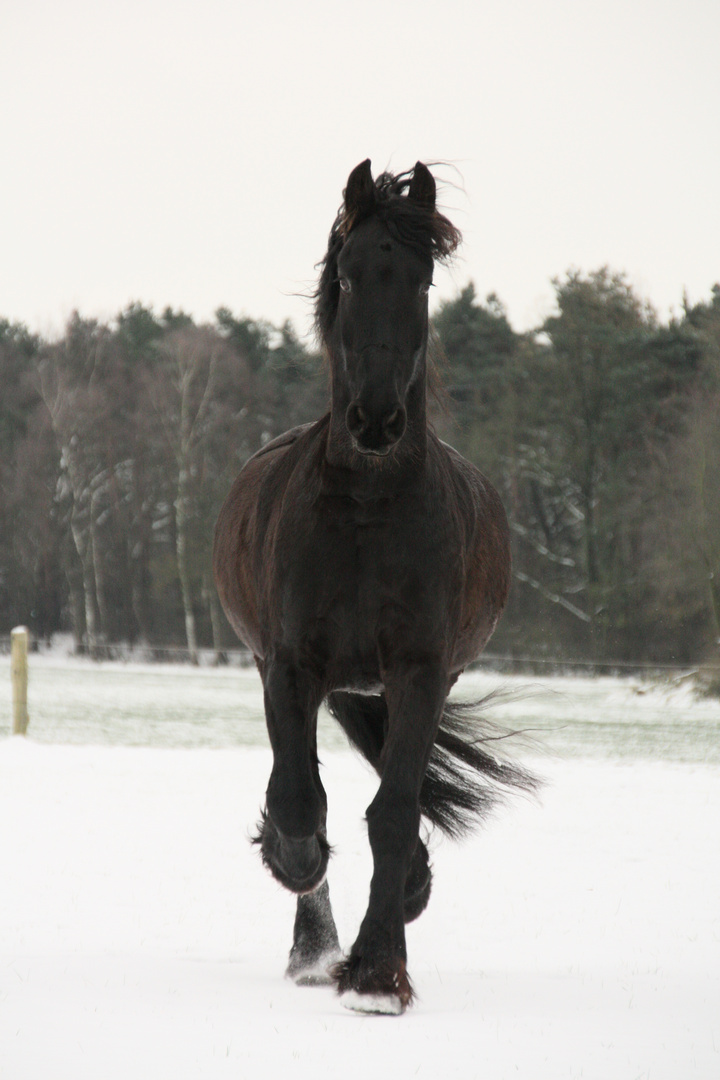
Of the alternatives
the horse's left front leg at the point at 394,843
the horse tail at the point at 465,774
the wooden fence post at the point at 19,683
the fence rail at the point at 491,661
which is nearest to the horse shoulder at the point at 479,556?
the horse tail at the point at 465,774

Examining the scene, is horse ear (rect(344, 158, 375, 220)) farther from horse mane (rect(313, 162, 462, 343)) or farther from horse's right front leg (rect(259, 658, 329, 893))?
horse's right front leg (rect(259, 658, 329, 893))

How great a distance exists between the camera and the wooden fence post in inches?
470

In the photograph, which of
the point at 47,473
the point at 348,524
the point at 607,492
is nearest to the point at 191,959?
the point at 348,524

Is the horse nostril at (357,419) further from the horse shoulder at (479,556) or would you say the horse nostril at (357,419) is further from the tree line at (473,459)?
the tree line at (473,459)

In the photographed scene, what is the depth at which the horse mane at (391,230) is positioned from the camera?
12.0ft

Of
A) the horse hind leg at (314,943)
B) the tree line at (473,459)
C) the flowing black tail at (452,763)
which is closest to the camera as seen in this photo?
the horse hind leg at (314,943)

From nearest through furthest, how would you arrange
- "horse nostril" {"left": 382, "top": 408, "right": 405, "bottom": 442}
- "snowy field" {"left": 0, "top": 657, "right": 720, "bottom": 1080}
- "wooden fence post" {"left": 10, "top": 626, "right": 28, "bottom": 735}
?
"snowy field" {"left": 0, "top": 657, "right": 720, "bottom": 1080} < "horse nostril" {"left": 382, "top": 408, "right": 405, "bottom": 442} < "wooden fence post" {"left": 10, "top": 626, "right": 28, "bottom": 735}

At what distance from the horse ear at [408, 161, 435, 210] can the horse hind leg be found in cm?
264

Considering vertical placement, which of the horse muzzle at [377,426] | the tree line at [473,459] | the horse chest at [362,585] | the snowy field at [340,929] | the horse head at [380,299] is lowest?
the snowy field at [340,929]

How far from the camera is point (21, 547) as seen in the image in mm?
37562

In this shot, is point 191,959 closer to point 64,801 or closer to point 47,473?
point 64,801

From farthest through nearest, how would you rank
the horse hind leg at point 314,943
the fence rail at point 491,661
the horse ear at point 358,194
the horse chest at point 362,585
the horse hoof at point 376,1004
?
the fence rail at point 491,661 → the horse hind leg at point 314,943 → the horse ear at point 358,194 → the horse chest at point 362,585 → the horse hoof at point 376,1004

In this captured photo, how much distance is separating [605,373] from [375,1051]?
2926cm

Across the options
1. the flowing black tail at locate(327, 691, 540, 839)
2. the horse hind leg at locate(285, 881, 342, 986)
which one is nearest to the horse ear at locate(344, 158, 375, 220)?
the flowing black tail at locate(327, 691, 540, 839)
